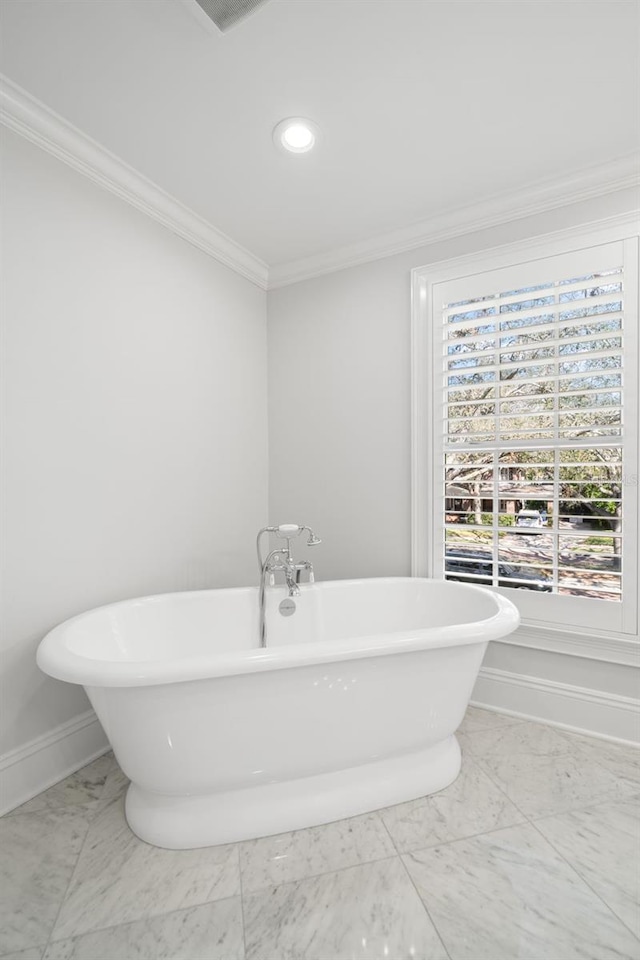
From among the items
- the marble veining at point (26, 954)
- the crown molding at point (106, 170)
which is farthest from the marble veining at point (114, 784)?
the crown molding at point (106, 170)

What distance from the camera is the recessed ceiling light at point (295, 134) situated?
5.75 ft

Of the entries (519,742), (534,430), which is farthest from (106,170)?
(519,742)

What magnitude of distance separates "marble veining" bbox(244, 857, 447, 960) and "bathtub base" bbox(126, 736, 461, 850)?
0.69 ft

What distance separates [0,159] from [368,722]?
7.60 ft

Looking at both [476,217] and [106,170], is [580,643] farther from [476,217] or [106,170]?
[106,170]

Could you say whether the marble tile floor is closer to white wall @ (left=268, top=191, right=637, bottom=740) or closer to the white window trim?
the white window trim

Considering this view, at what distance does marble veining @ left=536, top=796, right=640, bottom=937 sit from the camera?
49.0 inches

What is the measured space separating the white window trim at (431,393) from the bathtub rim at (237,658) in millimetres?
663

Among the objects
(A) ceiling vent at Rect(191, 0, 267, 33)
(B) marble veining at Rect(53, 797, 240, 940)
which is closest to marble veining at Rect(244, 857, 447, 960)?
(B) marble veining at Rect(53, 797, 240, 940)

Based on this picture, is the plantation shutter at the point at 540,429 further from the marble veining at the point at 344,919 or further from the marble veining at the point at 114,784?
the marble veining at the point at 114,784

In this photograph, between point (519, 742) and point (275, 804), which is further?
point (519, 742)

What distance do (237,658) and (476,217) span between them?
2.31 m

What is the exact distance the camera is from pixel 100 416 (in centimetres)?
194

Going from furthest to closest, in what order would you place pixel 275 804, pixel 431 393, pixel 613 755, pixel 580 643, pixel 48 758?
pixel 431 393, pixel 580 643, pixel 613 755, pixel 48 758, pixel 275 804
